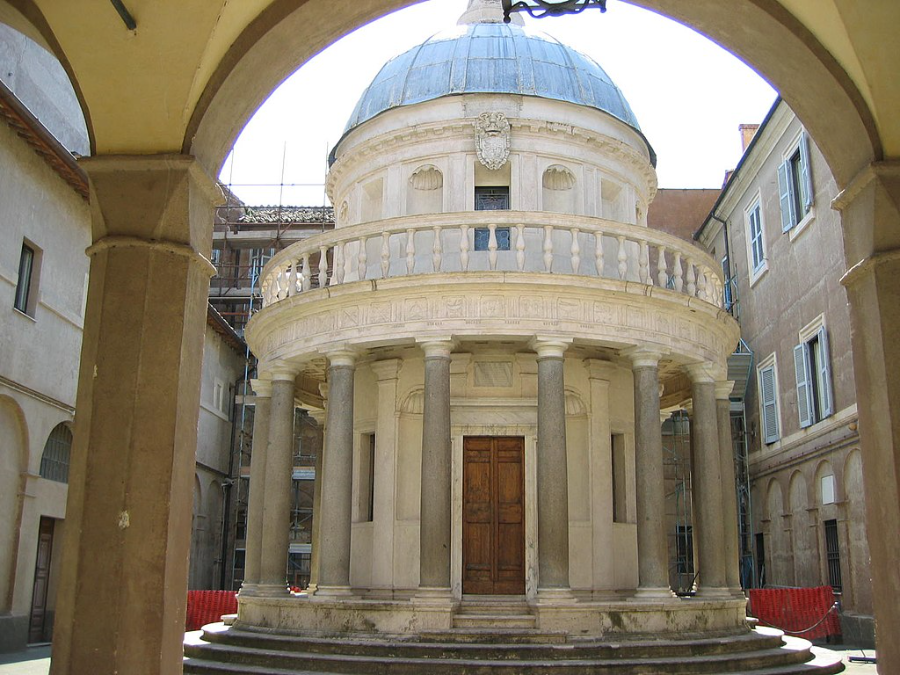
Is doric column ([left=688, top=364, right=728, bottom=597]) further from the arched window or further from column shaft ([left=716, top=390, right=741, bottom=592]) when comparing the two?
the arched window

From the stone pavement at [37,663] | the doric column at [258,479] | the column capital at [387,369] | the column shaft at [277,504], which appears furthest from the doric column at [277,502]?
the stone pavement at [37,663]

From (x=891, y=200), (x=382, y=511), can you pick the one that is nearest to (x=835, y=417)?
(x=382, y=511)

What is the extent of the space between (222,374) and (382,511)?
63.9 feet

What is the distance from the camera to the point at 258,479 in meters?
19.9

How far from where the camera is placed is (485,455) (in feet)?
61.3

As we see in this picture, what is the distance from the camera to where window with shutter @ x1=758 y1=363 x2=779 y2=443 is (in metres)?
28.7

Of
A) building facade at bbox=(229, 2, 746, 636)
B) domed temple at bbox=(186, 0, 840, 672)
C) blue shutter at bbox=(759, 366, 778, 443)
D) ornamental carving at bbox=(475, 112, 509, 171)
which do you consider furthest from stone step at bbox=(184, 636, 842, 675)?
blue shutter at bbox=(759, 366, 778, 443)

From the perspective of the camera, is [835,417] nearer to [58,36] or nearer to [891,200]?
[891,200]

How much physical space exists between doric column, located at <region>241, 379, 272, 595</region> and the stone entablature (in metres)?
2.29

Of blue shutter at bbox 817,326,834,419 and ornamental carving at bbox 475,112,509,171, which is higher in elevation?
ornamental carving at bbox 475,112,509,171

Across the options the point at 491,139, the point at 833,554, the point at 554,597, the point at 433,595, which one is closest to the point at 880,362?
the point at 554,597

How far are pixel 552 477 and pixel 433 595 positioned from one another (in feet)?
9.25

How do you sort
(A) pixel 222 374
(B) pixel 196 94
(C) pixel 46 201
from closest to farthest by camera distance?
(B) pixel 196 94, (C) pixel 46 201, (A) pixel 222 374

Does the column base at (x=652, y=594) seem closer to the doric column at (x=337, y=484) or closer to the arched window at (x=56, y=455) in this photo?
the doric column at (x=337, y=484)
